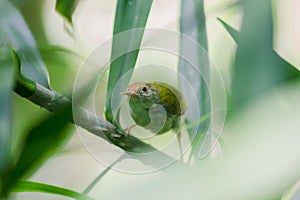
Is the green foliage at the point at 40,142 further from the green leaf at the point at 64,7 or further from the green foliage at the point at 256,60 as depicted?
the green leaf at the point at 64,7

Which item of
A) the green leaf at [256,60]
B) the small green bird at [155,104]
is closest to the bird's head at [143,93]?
the small green bird at [155,104]

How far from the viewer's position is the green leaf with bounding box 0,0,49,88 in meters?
0.33

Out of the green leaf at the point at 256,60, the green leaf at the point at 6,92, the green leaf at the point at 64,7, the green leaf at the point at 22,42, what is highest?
the green leaf at the point at 256,60

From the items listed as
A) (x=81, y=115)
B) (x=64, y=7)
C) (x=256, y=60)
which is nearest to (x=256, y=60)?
(x=256, y=60)

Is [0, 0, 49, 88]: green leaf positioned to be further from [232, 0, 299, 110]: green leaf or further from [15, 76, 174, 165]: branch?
[232, 0, 299, 110]: green leaf

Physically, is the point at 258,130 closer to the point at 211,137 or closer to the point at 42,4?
the point at 211,137

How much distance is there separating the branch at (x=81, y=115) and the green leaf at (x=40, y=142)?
0.01 meters

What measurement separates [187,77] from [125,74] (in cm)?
5

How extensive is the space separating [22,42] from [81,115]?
0.13m

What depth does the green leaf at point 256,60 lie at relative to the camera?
23 cm

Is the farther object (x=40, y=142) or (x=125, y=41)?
(x=125, y=41)

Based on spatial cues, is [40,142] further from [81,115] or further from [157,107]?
[157,107]

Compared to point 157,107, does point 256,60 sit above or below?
above

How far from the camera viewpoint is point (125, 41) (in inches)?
14.4
